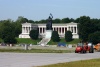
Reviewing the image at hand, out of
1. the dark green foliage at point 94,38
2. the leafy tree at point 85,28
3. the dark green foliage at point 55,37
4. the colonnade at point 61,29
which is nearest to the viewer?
the dark green foliage at point 94,38

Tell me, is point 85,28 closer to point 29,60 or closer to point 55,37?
point 55,37

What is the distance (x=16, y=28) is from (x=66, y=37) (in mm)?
49751

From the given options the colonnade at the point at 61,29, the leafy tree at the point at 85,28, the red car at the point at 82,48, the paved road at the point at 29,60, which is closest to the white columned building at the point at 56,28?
the colonnade at the point at 61,29

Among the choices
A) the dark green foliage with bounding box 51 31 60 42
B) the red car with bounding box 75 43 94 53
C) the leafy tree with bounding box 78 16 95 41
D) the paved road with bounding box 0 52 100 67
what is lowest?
the dark green foliage with bounding box 51 31 60 42

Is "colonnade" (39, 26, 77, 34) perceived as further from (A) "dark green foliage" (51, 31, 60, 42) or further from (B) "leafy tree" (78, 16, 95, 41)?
(A) "dark green foliage" (51, 31, 60, 42)

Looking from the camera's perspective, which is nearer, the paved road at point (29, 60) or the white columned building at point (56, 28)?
the paved road at point (29, 60)

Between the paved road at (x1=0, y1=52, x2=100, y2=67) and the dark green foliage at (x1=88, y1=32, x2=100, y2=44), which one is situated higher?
the paved road at (x1=0, y1=52, x2=100, y2=67)

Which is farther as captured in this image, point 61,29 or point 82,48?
point 61,29

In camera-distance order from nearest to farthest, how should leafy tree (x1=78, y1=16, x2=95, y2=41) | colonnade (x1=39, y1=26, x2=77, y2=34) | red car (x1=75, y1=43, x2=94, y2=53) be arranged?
red car (x1=75, y1=43, x2=94, y2=53), leafy tree (x1=78, y1=16, x2=95, y2=41), colonnade (x1=39, y1=26, x2=77, y2=34)

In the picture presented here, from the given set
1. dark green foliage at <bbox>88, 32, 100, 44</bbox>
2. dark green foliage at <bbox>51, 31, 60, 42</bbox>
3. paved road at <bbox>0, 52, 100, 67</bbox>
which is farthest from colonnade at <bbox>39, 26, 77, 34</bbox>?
paved road at <bbox>0, 52, 100, 67</bbox>

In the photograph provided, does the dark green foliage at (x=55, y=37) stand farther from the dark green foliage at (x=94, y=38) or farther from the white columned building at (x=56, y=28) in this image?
the white columned building at (x=56, y=28)

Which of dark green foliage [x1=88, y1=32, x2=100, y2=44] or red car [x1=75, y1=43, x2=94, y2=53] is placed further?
dark green foliage [x1=88, y1=32, x2=100, y2=44]

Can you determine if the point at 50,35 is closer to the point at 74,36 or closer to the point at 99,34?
the point at 74,36

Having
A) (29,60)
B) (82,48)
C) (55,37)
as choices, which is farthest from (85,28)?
(29,60)
